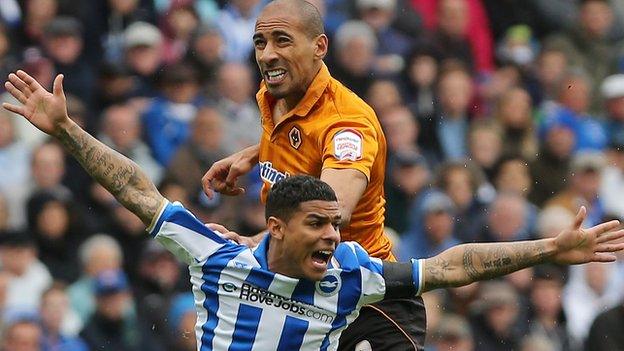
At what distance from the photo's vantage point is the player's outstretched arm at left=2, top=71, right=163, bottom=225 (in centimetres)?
790

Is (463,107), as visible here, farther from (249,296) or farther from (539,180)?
(249,296)

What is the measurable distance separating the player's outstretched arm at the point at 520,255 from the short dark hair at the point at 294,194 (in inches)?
24.7

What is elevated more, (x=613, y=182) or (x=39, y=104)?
(x=39, y=104)

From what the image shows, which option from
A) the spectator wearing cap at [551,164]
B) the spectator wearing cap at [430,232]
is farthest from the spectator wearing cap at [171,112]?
the spectator wearing cap at [551,164]

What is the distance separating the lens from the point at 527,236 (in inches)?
586

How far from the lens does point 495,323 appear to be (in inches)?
541

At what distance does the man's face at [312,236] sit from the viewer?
7.89m

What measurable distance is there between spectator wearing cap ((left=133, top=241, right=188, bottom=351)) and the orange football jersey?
13.3ft

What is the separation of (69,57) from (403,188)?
2.87 metres

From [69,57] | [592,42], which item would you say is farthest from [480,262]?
[592,42]

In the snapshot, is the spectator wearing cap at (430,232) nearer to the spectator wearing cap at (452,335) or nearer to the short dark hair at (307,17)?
the spectator wearing cap at (452,335)

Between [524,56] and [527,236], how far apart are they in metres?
2.71

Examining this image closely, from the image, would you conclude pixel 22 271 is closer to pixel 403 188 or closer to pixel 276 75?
pixel 403 188

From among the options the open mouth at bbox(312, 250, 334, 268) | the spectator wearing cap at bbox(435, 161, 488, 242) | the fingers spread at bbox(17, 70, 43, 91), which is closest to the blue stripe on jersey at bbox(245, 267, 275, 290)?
the open mouth at bbox(312, 250, 334, 268)
